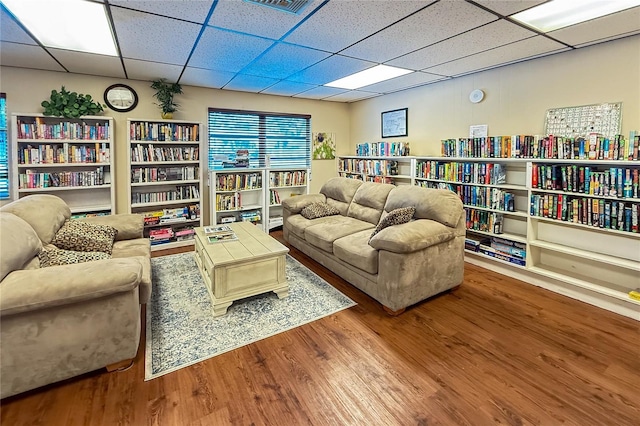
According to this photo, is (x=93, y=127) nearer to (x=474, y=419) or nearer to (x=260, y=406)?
(x=260, y=406)

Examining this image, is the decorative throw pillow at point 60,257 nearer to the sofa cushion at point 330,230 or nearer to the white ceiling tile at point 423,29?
the sofa cushion at point 330,230

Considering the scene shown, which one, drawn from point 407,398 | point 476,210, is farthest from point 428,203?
point 407,398

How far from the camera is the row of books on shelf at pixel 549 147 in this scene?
2555mm

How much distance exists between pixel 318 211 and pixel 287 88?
199 centimetres

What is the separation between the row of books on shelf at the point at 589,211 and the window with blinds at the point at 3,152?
570 centimetres

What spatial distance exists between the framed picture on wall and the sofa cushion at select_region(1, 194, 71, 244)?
4322 millimetres

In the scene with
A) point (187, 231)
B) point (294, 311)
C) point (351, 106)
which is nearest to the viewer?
point (294, 311)

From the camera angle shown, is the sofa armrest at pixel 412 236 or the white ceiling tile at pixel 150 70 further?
the white ceiling tile at pixel 150 70

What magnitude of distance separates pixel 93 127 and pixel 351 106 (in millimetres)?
4137

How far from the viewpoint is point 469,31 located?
2.52 m

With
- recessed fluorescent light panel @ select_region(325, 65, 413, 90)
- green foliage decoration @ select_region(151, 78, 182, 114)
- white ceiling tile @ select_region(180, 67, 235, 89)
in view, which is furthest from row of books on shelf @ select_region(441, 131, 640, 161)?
green foliage decoration @ select_region(151, 78, 182, 114)

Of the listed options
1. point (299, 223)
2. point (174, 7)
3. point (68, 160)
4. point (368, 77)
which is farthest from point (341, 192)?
point (68, 160)

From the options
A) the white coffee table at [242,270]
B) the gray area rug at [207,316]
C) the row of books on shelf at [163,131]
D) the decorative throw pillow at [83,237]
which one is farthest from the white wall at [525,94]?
the decorative throw pillow at [83,237]

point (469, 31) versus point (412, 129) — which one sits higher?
point (469, 31)
